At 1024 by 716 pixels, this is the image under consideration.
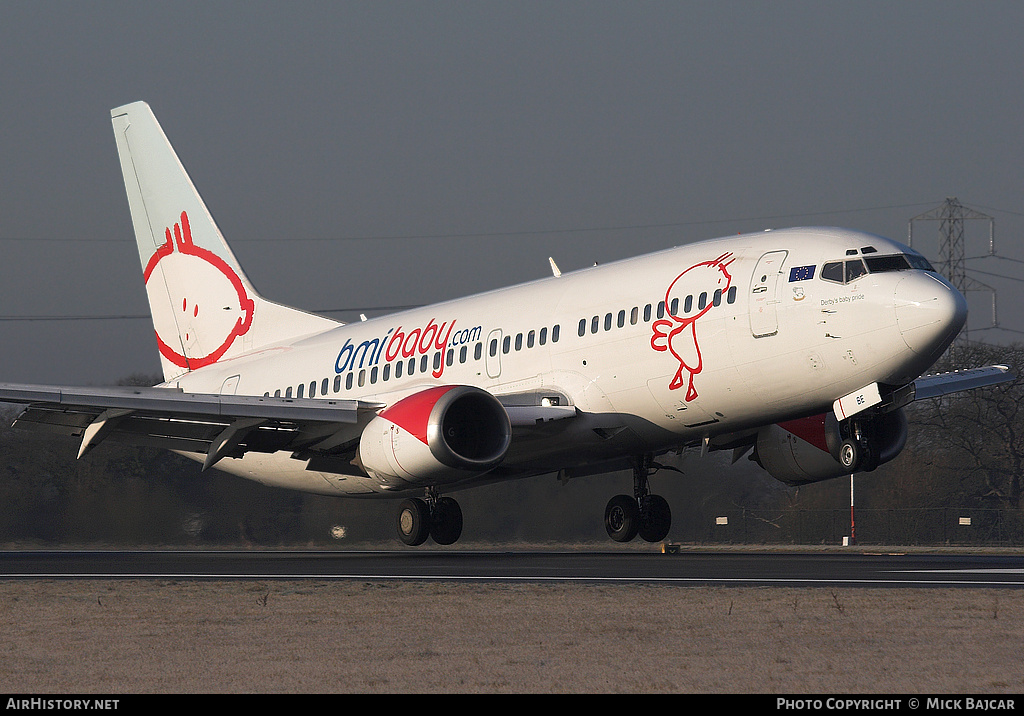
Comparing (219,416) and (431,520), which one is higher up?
(219,416)

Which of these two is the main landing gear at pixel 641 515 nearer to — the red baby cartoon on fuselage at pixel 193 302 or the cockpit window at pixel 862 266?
the cockpit window at pixel 862 266

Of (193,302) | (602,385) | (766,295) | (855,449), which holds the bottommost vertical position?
(855,449)

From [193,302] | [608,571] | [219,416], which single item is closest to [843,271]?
[608,571]

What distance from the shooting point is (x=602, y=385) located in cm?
2439

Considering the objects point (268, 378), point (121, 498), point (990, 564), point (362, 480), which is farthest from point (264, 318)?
point (990, 564)

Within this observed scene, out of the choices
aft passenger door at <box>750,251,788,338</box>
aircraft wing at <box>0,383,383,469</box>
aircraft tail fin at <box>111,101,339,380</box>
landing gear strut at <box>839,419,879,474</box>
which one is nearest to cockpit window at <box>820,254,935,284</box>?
aft passenger door at <box>750,251,788,338</box>

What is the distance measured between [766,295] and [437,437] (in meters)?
6.43

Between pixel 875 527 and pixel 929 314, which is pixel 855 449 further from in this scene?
pixel 875 527

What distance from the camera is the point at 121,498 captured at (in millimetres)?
42219

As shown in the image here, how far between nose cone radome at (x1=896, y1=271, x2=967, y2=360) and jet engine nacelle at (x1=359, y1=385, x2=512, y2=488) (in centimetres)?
739

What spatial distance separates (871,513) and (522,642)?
3743 cm

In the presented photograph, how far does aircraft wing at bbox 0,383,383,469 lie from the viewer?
24.9 meters

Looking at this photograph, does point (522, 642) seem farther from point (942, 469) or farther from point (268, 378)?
point (942, 469)

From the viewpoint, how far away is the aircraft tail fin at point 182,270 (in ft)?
115
